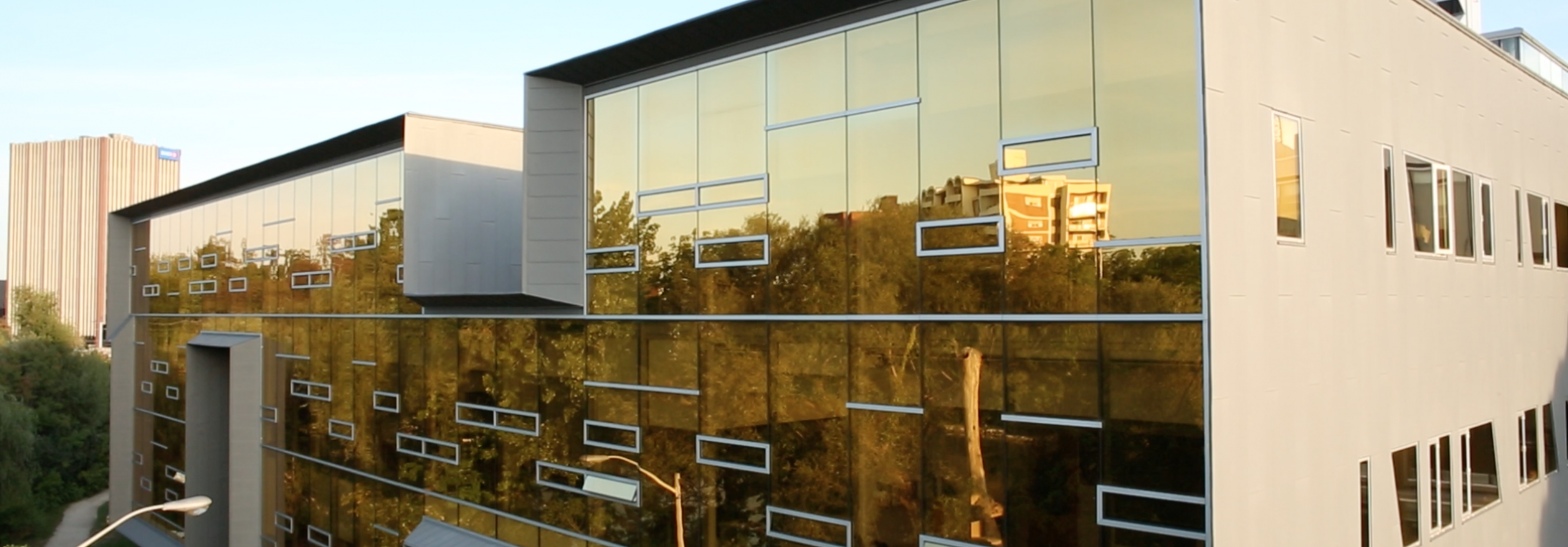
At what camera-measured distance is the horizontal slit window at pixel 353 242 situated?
85.4 feet

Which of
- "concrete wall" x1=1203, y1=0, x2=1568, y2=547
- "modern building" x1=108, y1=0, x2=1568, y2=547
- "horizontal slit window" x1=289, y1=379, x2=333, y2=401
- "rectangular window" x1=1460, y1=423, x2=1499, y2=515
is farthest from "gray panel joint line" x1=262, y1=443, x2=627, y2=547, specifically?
"rectangular window" x1=1460, y1=423, x2=1499, y2=515

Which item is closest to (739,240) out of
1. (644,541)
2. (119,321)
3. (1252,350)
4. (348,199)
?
(644,541)

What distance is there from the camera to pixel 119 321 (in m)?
42.0

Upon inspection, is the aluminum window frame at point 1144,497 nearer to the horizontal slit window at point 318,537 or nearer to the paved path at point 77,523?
the horizontal slit window at point 318,537

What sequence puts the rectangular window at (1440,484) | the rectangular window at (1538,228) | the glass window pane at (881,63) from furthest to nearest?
1. the rectangular window at (1538,228)
2. the rectangular window at (1440,484)
3. the glass window pane at (881,63)

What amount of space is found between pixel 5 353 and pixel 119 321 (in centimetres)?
2481

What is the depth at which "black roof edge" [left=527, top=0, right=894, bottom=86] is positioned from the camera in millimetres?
15477

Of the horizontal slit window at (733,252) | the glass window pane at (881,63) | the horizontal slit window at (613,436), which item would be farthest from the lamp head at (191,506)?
the glass window pane at (881,63)

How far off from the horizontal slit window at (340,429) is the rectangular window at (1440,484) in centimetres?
2300

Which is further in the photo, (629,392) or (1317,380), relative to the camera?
(629,392)

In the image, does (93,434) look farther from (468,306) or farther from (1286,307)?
(1286,307)

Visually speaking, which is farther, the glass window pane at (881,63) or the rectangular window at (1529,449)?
the rectangular window at (1529,449)

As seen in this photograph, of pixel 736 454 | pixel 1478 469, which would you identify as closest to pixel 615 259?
pixel 736 454

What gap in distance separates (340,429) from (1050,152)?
21480 mm
